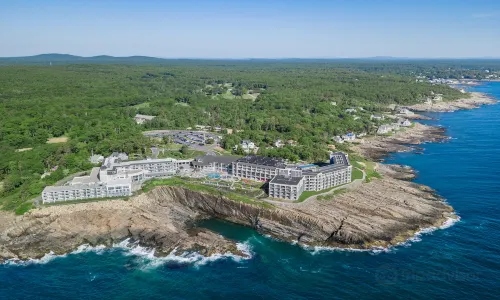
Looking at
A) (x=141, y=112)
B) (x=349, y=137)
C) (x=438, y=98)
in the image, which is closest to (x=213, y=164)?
(x=349, y=137)

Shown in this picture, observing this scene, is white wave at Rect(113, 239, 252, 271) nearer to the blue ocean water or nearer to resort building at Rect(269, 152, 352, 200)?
the blue ocean water

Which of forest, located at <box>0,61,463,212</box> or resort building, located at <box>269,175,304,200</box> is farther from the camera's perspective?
forest, located at <box>0,61,463,212</box>

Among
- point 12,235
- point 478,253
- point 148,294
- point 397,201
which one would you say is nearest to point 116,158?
point 12,235

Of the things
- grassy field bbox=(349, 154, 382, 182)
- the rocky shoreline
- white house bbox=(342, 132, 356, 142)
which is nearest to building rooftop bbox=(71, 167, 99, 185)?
the rocky shoreline

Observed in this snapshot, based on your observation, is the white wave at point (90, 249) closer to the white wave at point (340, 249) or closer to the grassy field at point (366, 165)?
the white wave at point (340, 249)

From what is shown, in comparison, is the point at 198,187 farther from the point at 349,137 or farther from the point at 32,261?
the point at 349,137
